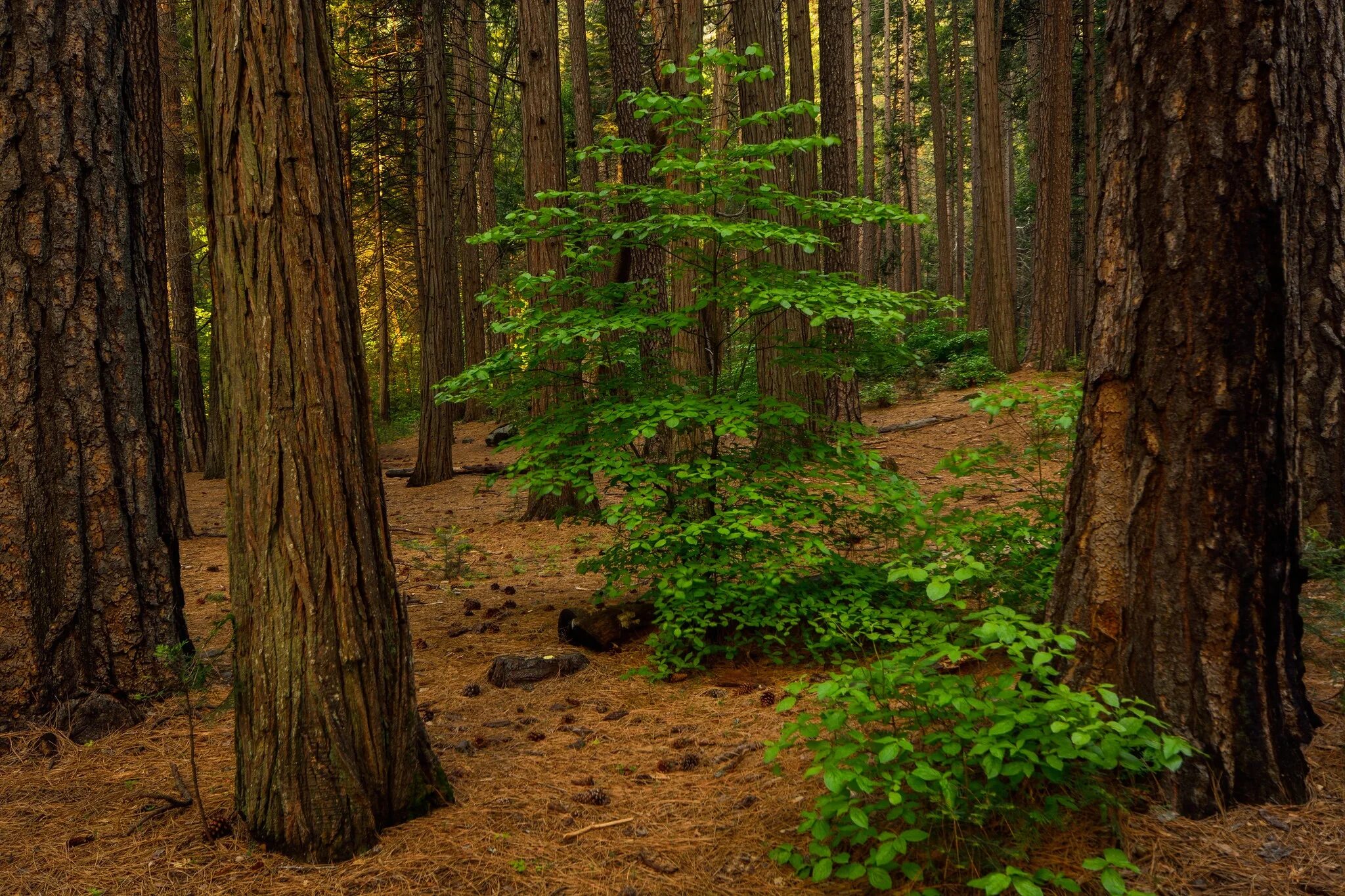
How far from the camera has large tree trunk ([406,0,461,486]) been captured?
11.5 metres

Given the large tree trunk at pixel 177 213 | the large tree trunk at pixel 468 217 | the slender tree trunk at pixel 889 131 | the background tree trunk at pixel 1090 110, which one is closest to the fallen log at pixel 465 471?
the large tree trunk at pixel 468 217

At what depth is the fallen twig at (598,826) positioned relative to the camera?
120 inches

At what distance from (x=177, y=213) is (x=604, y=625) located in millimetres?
12123

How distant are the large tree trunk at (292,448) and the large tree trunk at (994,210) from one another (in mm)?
13806

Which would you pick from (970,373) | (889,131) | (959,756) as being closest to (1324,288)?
(959,756)

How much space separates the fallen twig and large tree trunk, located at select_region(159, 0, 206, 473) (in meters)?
12.2

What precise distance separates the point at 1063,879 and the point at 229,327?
299cm

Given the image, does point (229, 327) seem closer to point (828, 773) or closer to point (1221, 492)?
point (828, 773)

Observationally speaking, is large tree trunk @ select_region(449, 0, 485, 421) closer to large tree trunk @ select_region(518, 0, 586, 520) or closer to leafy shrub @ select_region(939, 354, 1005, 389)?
large tree trunk @ select_region(518, 0, 586, 520)

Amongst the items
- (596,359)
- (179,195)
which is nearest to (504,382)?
(596,359)

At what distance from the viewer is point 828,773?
7.88 ft

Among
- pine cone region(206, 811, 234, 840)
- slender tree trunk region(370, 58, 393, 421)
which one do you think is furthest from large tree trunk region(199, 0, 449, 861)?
slender tree trunk region(370, 58, 393, 421)

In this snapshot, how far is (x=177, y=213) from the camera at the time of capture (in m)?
13.6

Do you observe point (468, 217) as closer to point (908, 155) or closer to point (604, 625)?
point (908, 155)
